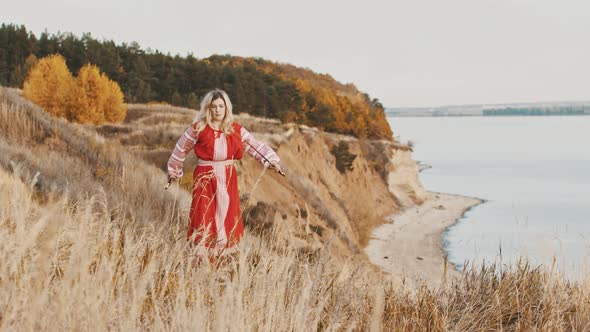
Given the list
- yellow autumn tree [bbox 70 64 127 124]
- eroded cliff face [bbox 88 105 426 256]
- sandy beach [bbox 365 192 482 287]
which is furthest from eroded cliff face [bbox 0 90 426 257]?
yellow autumn tree [bbox 70 64 127 124]

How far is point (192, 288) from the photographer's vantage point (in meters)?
3.14

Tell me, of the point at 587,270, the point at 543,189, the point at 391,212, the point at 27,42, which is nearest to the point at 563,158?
the point at 543,189

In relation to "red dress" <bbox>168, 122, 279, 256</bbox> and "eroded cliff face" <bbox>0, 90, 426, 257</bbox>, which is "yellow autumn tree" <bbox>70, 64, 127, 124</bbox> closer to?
"eroded cliff face" <bbox>0, 90, 426, 257</bbox>

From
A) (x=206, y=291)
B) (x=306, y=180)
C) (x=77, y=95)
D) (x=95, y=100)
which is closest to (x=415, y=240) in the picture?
(x=306, y=180)

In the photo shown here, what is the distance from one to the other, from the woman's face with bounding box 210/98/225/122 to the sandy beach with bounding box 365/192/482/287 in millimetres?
18989

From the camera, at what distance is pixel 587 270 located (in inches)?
199

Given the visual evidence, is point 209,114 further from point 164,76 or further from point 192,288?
point 164,76

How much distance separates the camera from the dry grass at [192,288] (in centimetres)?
240

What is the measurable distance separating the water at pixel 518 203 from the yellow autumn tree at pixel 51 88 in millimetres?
23740

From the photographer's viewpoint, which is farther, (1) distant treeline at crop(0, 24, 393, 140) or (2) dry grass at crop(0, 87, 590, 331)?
(1) distant treeline at crop(0, 24, 393, 140)

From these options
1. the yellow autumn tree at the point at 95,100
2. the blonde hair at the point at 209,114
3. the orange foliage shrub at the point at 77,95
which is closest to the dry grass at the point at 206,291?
the blonde hair at the point at 209,114

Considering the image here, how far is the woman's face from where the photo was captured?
5902 mm

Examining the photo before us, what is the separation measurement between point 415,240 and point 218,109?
37.2m

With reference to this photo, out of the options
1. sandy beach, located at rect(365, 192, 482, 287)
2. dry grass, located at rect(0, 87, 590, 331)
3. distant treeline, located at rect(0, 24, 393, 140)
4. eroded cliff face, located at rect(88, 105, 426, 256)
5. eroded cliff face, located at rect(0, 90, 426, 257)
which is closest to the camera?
dry grass, located at rect(0, 87, 590, 331)
